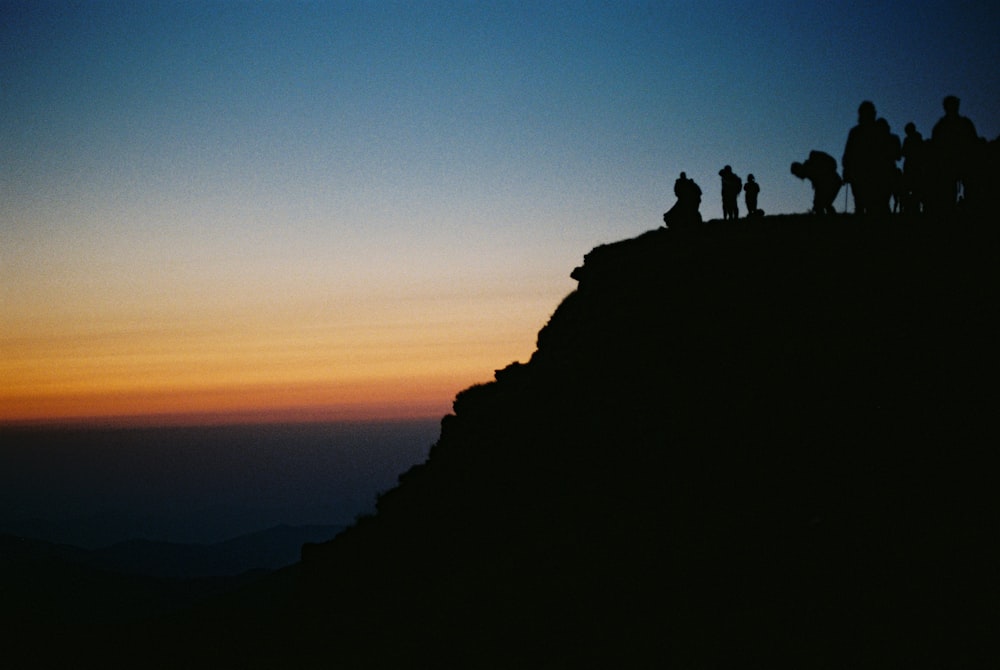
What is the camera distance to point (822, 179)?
1138 inches

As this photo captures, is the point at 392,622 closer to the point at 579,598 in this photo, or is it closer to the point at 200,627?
the point at 579,598

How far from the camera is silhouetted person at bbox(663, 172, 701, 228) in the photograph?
32906 millimetres

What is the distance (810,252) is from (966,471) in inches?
401

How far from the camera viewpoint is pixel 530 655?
55.1ft

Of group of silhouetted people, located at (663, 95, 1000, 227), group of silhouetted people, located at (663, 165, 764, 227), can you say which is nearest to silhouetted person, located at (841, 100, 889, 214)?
group of silhouetted people, located at (663, 95, 1000, 227)

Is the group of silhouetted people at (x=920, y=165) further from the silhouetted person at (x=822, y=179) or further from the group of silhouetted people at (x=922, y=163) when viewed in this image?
the silhouetted person at (x=822, y=179)

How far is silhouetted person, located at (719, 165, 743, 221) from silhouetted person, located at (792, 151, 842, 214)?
14.1 ft

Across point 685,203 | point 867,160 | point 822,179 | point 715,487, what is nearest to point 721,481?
point 715,487

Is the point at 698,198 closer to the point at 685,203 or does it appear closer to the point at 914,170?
the point at 685,203

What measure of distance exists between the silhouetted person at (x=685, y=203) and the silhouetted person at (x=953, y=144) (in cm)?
969

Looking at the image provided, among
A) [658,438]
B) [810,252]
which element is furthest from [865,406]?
[810,252]

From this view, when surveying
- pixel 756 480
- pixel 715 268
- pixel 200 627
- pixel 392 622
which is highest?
pixel 715 268

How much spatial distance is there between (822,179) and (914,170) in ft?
10.5

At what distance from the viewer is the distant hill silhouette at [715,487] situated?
1505 centimetres
